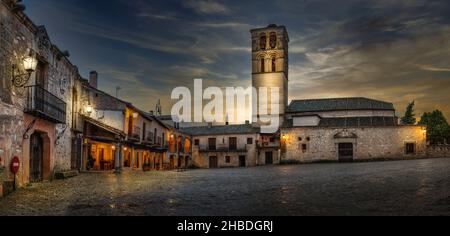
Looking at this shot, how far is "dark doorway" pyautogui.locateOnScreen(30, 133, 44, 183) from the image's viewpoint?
1374cm

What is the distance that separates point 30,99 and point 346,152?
30.8 metres

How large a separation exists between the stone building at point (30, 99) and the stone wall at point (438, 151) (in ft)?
100

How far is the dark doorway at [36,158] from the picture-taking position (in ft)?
45.1

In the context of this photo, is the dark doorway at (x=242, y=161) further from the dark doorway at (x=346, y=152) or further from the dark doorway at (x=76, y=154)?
the dark doorway at (x=76, y=154)

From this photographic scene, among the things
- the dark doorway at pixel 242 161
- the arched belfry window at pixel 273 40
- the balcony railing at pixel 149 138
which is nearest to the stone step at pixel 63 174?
the balcony railing at pixel 149 138

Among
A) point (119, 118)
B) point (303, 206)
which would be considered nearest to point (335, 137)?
point (119, 118)

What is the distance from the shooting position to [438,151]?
34.6m

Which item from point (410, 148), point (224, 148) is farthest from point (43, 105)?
point (224, 148)

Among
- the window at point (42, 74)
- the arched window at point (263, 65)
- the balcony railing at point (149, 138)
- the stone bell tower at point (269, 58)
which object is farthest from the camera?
the arched window at point (263, 65)

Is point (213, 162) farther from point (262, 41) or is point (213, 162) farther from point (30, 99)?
point (30, 99)

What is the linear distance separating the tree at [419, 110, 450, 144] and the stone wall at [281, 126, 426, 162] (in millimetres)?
15890

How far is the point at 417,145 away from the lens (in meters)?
35.2
